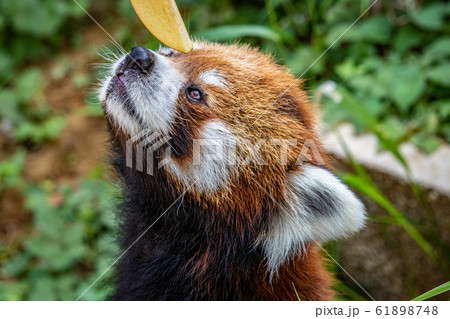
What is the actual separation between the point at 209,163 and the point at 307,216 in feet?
1.52

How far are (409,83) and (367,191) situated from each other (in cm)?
128

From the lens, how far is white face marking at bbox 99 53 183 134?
1.88 meters

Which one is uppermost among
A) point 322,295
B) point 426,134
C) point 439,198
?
point 426,134

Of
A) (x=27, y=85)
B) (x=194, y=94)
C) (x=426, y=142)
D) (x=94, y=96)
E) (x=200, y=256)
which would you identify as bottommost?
(x=27, y=85)

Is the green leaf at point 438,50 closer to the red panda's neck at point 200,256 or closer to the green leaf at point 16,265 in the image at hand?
the red panda's neck at point 200,256

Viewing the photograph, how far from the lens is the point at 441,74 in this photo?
3.14 m

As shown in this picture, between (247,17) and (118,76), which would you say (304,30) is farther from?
(118,76)

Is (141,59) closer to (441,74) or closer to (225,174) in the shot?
(225,174)

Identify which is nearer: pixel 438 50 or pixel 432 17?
pixel 438 50

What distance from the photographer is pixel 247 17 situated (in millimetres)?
4125

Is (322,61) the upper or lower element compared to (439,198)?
Answer: upper

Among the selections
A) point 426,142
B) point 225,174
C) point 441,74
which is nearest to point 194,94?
point 225,174

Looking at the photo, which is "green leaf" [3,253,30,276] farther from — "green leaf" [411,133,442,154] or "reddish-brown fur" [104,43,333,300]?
"green leaf" [411,133,442,154]

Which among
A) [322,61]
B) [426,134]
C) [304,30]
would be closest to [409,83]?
[426,134]
